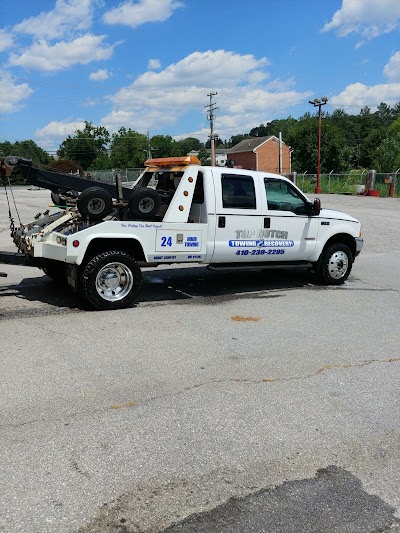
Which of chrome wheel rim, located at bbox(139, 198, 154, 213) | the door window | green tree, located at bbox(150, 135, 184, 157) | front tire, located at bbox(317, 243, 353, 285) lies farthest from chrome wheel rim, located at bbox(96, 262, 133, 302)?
green tree, located at bbox(150, 135, 184, 157)

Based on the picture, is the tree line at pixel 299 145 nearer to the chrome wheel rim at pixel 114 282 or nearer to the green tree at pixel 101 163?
the green tree at pixel 101 163

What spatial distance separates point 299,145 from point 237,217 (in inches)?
2905

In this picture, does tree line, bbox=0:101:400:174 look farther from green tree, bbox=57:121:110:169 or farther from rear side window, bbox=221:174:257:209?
rear side window, bbox=221:174:257:209

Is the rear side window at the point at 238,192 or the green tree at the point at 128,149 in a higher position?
the green tree at the point at 128,149

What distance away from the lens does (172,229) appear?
7.50m

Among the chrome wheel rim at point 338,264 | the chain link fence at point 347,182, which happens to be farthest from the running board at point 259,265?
the chain link fence at point 347,182

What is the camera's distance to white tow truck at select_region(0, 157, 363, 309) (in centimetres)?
705

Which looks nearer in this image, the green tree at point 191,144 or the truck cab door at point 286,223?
the truck cab door at point 286,223

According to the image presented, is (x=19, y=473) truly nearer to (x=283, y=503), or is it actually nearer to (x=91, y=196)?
(x=283, y=503)

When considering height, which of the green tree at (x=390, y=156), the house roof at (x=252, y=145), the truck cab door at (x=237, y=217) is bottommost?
the truck cab door at (x=237, y=217)

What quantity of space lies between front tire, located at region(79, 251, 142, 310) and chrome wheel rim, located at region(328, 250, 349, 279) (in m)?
3.70

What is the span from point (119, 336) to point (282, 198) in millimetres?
3903

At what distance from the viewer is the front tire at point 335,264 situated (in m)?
9.17

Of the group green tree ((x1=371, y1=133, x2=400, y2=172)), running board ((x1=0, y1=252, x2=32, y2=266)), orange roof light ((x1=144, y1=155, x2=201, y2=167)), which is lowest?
running board ((x1=0, y1=252, x2=32, y2=266))
